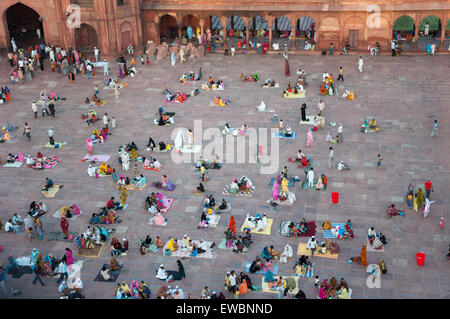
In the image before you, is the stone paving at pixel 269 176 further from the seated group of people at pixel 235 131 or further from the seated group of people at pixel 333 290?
the seated group of people at pixel 235 131

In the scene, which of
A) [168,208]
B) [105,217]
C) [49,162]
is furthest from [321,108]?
[49,162]

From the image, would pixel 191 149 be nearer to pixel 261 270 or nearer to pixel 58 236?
pixel 58 236

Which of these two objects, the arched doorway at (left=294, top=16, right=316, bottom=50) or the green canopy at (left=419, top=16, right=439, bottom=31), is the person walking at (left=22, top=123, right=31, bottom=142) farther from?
the green canopy at (left=419, top=16, right=439, bottom=31)

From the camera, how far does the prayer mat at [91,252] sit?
26.9m

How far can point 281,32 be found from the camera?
54.2 m

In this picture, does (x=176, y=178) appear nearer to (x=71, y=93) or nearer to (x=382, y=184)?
(x=382, y=184)

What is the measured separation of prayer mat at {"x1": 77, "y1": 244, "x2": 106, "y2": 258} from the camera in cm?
2685

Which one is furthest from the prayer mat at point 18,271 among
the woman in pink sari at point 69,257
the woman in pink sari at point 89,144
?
the woman in pink sari at point 89,144

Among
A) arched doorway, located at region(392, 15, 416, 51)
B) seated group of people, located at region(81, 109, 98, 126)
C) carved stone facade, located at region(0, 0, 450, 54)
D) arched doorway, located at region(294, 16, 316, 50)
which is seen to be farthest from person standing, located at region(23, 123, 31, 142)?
arched doorway, located at region(392, 15, 416, 51)

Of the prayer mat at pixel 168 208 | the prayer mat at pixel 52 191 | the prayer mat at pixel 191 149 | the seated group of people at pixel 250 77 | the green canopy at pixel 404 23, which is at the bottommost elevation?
the prayer mat at pixel 168 208

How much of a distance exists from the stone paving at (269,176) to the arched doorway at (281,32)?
12.5 feet

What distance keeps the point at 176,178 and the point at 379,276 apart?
12.6 metres
